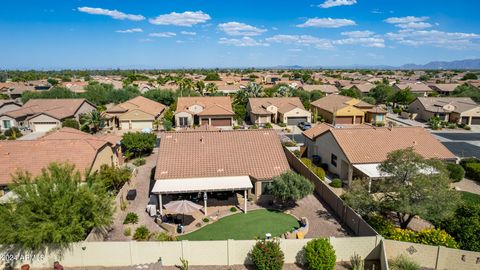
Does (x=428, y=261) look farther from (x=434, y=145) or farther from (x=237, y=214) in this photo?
(x=434, y=145)

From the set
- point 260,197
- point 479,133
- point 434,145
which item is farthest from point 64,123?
point 479,133

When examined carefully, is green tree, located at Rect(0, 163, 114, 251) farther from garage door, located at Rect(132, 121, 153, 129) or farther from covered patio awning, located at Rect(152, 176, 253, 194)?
garage door, located at Rect(132, 121, 153, 129)

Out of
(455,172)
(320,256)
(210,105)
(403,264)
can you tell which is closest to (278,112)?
(210,105)

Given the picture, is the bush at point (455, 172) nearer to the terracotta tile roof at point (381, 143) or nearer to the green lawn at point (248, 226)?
the terracotta tile roof at point (381, 143)

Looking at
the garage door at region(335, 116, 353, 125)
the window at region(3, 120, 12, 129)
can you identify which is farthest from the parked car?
the window at region(3, 120, 12, 129)

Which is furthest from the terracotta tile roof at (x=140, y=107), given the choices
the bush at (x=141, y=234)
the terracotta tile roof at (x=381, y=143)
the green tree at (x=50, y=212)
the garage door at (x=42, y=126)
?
the green tree at (x=50, y=212)

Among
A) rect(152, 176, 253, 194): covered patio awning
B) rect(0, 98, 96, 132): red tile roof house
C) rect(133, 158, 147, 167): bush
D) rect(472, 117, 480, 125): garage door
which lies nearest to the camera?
rect(152, 176, 253, 194): covered patio awning
